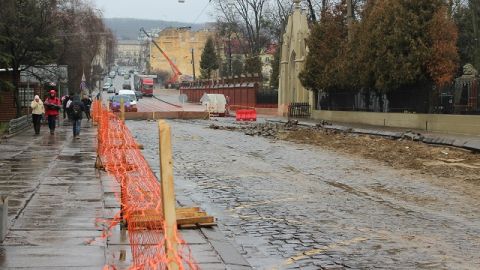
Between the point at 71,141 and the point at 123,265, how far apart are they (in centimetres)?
1714

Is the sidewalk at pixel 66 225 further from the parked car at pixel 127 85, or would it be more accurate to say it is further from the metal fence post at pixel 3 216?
the parked car at pixel 127 85

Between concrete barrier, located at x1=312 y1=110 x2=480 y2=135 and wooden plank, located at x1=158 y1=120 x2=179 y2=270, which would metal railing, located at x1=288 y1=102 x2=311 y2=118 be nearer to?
concrete barrier, located at x1=312 y1=110 x2=480 y2=135

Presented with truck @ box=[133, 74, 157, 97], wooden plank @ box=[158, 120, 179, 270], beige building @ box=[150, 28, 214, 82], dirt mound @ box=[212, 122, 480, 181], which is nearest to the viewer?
wooden plank @ box=[158, 120, 179, 270]

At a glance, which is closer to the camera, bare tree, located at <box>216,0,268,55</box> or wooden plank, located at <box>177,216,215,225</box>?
wooden plank, located at <box>177,216,215,225</box>

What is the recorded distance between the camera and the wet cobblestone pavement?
23.2ft

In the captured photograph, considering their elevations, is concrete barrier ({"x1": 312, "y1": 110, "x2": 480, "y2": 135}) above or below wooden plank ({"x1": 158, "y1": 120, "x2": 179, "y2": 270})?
below

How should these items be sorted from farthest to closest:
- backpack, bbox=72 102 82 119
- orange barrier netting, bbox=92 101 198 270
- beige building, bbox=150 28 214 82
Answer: beige building, bbox=150 28 214 82
backpack, bbox=72 102 82 119
orange barrier netting, bbox=92 101 198 270

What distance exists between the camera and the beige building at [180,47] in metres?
150

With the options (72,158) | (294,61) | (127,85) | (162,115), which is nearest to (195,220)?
(72,158)

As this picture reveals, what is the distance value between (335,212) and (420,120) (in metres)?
21.8

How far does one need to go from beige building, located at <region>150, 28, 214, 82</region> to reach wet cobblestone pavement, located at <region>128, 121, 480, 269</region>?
135452 mm

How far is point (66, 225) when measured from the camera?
26.2 ft

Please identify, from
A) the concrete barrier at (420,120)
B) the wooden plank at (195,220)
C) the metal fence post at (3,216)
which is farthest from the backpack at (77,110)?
the metal fence post at (3,216)

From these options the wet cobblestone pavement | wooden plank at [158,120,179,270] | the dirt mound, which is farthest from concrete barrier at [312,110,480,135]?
wooden plank at [158,120,179,270]
